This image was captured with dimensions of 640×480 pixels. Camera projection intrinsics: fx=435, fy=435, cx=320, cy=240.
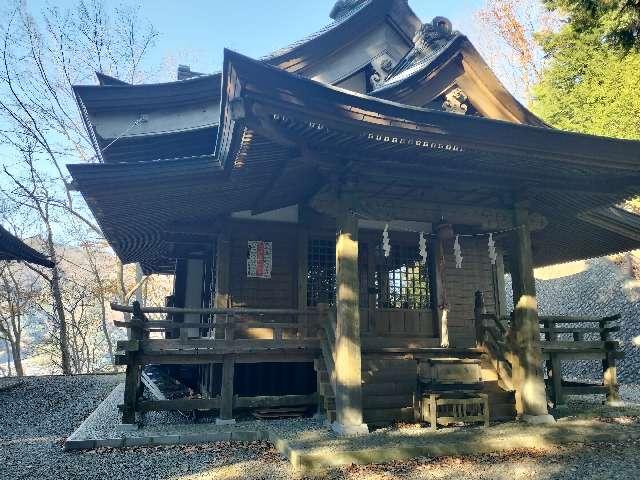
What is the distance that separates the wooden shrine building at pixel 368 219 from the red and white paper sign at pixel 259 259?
0.05 metres

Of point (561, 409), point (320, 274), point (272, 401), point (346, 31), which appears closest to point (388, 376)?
point (272, 401)

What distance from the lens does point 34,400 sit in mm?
12828

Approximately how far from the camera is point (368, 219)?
7371mm

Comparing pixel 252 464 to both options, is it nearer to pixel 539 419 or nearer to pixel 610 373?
pixel 539 419

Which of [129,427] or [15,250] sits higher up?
[15,250]

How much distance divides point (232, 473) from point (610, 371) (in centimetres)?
861

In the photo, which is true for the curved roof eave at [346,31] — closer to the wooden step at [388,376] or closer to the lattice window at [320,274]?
the lattice window at [320,274]

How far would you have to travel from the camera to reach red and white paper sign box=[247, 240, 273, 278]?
9.94 meters

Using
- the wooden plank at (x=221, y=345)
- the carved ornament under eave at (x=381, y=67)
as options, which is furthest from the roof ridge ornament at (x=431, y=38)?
the wooden plank at (x=221, y=345)

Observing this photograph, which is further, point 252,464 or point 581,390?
Answer: point 581,390

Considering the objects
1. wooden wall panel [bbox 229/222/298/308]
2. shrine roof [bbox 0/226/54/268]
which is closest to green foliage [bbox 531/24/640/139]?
wooden wall panel [bbox 229/222/298/308]

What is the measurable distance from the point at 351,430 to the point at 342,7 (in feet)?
46.2

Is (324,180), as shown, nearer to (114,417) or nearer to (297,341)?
(297,341)

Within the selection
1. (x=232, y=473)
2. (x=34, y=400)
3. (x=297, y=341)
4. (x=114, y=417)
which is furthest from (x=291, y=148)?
(x=34, y=400)
